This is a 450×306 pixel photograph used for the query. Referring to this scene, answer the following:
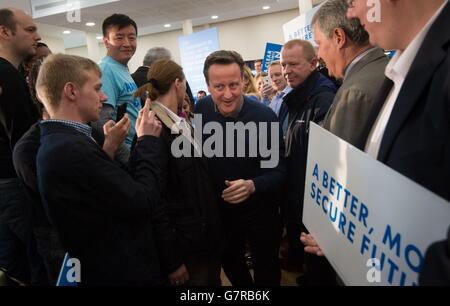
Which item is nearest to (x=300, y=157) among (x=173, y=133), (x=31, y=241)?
(x=173, y=133)

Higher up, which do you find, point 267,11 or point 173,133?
point 267,11

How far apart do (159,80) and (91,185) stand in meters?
0.61

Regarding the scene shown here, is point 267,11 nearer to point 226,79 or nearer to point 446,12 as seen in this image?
point 226,79

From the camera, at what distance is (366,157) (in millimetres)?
692

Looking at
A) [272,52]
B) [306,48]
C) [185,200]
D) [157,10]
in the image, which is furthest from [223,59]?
[157,10]

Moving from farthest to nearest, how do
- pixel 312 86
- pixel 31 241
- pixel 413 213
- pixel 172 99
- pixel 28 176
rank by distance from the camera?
pixel 312 86 → pixel 31 241 → pixel 172 99 → pixel 28 176 → pixel 413 213

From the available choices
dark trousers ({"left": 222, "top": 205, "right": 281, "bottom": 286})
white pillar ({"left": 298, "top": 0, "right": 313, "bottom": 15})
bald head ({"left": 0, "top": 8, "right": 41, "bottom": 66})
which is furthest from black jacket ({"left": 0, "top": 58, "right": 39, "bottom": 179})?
white pillar ({"left": 298, "top": 0, "right": 313, "bottom": 15})

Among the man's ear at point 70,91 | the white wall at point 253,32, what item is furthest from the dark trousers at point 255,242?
the white wall at point 253,32

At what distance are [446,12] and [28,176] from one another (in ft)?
4.61

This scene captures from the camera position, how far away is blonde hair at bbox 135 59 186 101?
4.47 feet

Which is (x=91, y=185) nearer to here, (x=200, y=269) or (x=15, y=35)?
(x=200, y=269)

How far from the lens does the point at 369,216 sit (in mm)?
683

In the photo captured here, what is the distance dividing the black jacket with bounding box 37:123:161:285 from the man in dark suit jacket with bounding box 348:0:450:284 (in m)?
0.79

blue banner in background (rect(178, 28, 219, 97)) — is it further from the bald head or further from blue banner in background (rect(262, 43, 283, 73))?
the bald head
